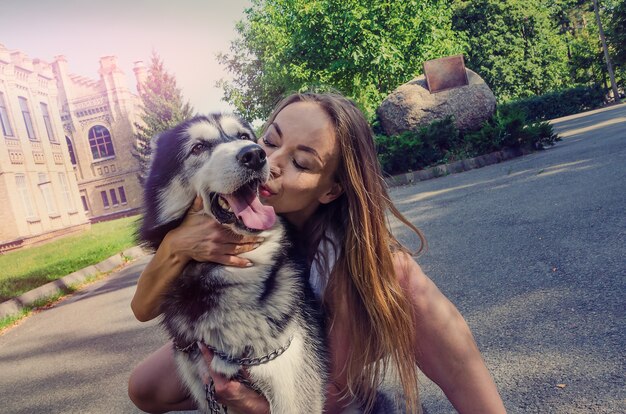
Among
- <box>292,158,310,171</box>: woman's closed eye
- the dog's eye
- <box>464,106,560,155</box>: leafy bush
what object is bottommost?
<box>464,106,560,155</box>: leafy bush

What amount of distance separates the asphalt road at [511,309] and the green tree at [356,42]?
12303 mm

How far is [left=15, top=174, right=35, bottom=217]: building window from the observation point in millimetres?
21359

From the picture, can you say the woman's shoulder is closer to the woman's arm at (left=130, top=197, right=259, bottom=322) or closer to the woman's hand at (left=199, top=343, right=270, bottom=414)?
the woman's arm at (left=130, top=197, right=259, bottom=322)

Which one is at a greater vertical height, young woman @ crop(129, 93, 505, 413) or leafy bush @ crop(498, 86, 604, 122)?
leafy bush @ crop(498, 86, 604, 122)

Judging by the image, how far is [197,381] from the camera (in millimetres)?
1935

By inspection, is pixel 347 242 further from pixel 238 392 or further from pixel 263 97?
pixel 263 97

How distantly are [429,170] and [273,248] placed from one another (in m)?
9.11

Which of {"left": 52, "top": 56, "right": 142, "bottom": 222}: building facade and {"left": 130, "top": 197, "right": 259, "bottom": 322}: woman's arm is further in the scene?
{"left": 52, "top": 56, "right": 142, "bottom": 222}: building facade

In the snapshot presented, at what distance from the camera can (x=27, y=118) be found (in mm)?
23047

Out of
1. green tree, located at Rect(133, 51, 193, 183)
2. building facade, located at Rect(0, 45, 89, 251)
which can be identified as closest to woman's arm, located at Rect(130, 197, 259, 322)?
building facade, located at Rect(0, 45, 89, 251)

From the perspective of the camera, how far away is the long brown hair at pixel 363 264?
6.15 ft

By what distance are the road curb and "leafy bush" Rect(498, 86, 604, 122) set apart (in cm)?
2513

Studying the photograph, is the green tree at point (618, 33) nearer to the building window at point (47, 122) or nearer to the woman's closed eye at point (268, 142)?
the building window at point (47, 122)

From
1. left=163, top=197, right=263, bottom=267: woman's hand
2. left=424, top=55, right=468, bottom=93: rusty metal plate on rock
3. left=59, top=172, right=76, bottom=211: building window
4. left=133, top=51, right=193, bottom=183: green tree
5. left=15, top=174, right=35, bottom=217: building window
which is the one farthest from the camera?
left=133, top=51, right=193, bottom=183: green tree
